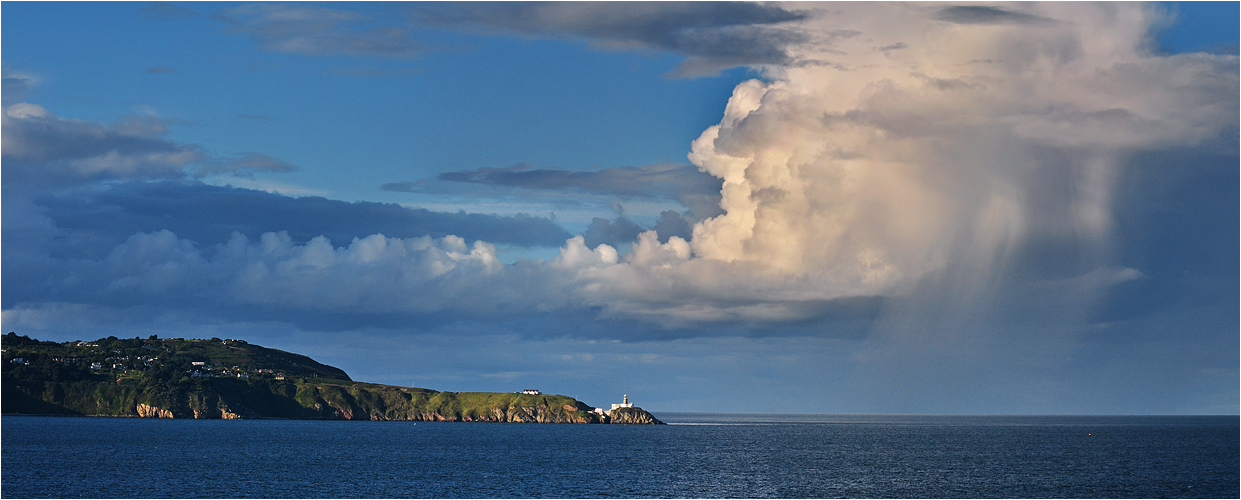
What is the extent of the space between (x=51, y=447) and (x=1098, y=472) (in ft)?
634

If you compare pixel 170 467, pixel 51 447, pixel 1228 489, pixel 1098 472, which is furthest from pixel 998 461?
pixel 51 447

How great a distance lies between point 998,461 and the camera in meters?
187

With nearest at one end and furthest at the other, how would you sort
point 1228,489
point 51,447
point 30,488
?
point 30,488, point 1228,489, point 51,447

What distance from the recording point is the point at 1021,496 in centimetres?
12656

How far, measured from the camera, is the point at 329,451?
649ft

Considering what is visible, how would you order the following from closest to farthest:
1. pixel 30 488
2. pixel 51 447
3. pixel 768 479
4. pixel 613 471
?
pixel 30 488 → pixel 768 479 → pixel 613 471 → pixel 51 447

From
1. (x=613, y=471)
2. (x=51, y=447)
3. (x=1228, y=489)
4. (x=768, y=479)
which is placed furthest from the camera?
(x=51, y=447)

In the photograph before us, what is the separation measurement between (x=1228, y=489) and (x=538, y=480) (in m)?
97.4

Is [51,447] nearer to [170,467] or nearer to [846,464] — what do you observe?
[170,467]

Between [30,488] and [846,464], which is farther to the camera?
[846,464]

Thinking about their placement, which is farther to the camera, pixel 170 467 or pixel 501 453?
pixel 501 453

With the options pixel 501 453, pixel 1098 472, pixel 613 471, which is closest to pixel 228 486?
pixel 613 471

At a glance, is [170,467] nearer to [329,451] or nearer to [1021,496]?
[329,451]

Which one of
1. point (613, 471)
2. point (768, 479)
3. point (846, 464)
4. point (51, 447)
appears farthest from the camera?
point (51, 447)
